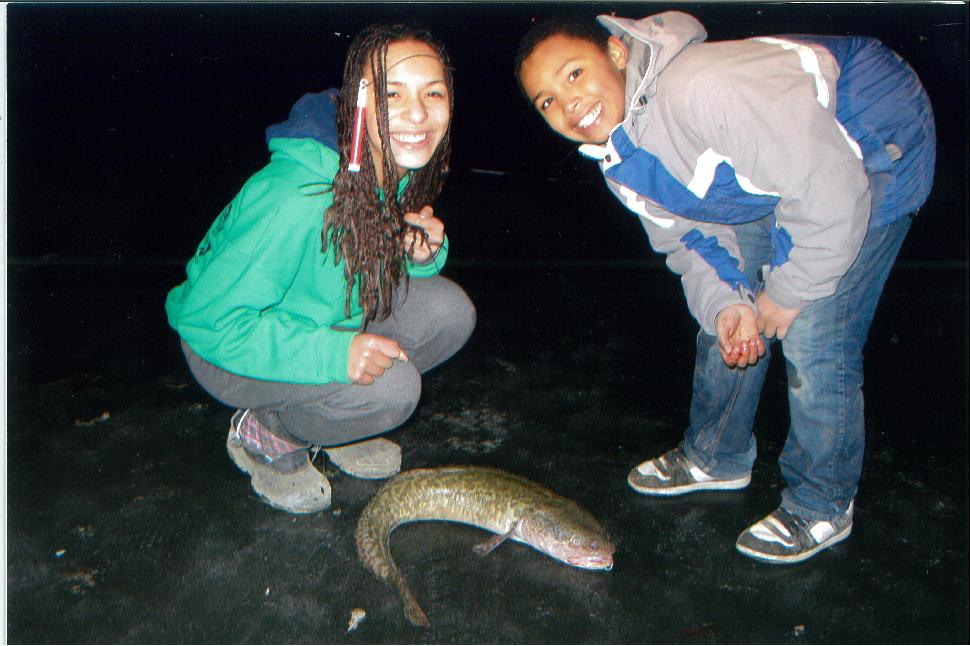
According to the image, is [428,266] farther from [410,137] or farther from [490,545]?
[490,545]

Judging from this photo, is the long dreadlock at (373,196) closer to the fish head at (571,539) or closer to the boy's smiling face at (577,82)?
the boy's smiling face at (577,82)

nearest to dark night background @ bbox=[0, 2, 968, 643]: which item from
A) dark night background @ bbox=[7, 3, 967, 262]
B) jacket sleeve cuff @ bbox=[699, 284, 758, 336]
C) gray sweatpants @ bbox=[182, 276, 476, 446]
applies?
dark night background @ bbox=[7, 3, 967, 262]

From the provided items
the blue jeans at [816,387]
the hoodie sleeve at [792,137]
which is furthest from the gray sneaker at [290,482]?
the hoodie sleeve at [792,137]

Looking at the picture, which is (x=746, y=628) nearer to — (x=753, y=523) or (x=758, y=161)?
(x=753, y=523)

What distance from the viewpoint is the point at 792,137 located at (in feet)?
4.83

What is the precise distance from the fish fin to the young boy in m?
0.60

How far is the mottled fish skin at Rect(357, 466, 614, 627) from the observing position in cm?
182

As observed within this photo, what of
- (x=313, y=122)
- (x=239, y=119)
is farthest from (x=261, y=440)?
(x=239, y=119)

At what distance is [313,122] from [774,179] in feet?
3.39

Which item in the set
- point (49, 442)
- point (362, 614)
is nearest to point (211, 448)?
point (49, 442)

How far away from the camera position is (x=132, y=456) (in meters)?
2.24

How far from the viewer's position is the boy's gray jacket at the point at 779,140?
1.49m

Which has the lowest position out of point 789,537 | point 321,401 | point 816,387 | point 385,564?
point 385,564

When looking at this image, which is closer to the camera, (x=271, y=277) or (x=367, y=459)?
(x=271, y=277)
